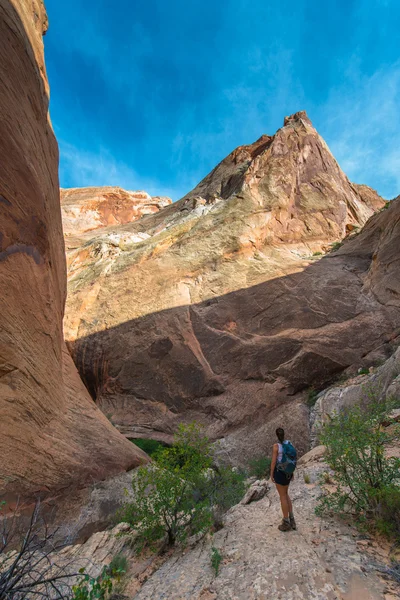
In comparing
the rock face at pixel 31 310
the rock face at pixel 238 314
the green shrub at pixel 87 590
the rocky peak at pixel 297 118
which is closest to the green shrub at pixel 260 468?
the rock face at pixel 238 314

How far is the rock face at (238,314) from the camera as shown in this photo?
48.4 feet

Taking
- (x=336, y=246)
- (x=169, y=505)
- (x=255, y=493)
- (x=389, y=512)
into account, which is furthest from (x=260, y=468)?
(x=336, y=246)

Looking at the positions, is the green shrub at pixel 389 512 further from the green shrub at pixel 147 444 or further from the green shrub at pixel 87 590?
the green shrub at pixel 147 444

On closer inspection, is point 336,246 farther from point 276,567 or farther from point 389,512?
point 276,567

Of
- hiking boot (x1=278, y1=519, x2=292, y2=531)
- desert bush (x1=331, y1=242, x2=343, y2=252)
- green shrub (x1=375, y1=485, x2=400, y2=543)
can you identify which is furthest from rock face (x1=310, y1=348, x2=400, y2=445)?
desert bush (x1=331, y1=242, x2=343, y2=252)

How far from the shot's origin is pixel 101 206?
5800 centimetres

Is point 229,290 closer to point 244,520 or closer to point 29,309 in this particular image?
point 29,309

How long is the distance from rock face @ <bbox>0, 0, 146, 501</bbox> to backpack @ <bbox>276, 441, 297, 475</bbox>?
225 inches

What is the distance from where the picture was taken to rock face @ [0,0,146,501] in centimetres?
694

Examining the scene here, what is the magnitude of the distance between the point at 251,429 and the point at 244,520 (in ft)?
25.0

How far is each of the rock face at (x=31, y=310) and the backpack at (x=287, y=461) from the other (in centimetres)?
571

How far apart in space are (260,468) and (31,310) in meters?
9.05

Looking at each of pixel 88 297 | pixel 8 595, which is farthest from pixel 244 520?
pixel 88 297

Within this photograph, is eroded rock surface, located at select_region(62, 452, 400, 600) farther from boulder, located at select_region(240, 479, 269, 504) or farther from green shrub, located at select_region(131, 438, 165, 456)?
green shrub, located at select_region(131, 438, 165, 456)
